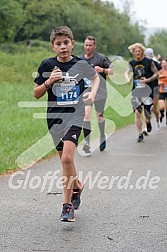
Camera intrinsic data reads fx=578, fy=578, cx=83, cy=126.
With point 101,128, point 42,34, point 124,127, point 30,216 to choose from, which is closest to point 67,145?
point 30,216

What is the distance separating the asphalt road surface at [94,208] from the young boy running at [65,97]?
0.41m

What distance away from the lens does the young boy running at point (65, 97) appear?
580cm

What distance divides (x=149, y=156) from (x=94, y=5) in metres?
69.5

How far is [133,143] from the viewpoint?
1231cm

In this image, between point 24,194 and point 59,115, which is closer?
point 59,115

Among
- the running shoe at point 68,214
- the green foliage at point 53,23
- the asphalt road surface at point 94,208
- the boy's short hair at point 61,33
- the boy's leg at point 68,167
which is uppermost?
the green foliage at point 53,23

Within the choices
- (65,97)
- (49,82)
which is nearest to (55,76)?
(49,82)

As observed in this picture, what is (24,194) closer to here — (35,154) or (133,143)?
(35,154)

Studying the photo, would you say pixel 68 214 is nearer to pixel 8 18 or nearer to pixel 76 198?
pixel 76 198

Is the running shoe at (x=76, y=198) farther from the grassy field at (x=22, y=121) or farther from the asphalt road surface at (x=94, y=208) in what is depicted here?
the grassy field at (x=22, y=121)

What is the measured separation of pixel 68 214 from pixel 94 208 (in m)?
0.73

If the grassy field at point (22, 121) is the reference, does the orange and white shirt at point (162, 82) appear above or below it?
above

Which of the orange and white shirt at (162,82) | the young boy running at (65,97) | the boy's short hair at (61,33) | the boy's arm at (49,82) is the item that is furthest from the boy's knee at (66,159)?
the orange and white shirt at (162,82)

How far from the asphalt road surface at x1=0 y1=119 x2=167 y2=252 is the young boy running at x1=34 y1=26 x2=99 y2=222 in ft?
1.34
